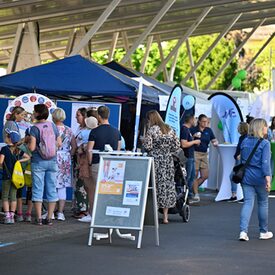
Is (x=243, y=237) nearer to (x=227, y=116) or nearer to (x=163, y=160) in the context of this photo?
(x=163, y=160)

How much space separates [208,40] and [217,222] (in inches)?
2245

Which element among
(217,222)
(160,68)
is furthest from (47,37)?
(217,222)

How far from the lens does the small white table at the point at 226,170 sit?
21.0m

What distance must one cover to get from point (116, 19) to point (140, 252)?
23.2 metres

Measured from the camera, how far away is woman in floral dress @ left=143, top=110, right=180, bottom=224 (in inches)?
583

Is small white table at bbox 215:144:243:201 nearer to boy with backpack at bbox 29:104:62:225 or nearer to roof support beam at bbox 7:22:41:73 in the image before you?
boy with backpack at bbox 29:104:62:225

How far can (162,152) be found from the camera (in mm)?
14992

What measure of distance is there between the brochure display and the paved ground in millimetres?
332

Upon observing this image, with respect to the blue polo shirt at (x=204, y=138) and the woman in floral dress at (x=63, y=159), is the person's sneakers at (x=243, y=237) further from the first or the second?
the blue polo shirt at (x=204, y=138)

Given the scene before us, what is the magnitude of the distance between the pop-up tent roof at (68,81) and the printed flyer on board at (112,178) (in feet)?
21.7

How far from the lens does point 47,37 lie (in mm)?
38500

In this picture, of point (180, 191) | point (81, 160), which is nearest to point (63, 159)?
point (81, 160)

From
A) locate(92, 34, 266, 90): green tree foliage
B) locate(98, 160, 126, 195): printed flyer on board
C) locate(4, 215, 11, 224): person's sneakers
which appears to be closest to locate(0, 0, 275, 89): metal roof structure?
locate(4, 215, 11, 224): person's sneakers

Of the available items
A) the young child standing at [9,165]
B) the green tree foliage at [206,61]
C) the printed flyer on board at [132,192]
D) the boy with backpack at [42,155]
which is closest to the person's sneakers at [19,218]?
the young child standing at [9,165]
